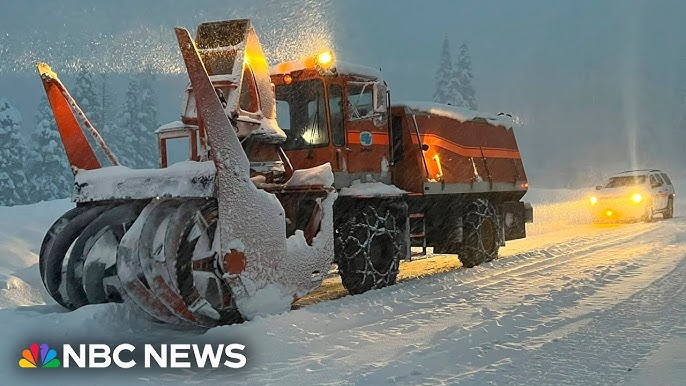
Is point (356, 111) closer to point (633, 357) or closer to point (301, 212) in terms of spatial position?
point (301, 212)

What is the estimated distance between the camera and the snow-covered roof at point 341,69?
8.29 m

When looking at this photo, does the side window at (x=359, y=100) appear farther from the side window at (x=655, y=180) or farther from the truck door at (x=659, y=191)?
the side window at (x=655, y=180)

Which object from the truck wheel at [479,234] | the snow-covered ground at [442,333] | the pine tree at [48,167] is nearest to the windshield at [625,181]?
the truck wheel at [479,234]

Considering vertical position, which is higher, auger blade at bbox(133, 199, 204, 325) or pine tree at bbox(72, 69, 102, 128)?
pine tree at bbox(72, 69, 102, 128)

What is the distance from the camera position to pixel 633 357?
15.8 ft

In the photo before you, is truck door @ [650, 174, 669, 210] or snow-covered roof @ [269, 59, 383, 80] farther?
truck door @ [650, 174, 669, 210]

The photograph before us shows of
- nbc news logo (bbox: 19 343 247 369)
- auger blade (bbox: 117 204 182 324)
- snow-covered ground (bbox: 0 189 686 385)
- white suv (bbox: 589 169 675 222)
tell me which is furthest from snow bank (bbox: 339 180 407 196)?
white suv (bbox: 589 169 675 222)

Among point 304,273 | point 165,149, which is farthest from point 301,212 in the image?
point 165,149

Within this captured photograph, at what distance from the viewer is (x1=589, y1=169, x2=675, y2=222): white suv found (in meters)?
19.8

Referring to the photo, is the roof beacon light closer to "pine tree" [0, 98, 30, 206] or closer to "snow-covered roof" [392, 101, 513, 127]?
"snow-covered roof" [392, 101, 513, 127]

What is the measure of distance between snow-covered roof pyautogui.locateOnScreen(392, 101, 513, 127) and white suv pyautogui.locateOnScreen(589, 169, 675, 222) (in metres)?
9.09

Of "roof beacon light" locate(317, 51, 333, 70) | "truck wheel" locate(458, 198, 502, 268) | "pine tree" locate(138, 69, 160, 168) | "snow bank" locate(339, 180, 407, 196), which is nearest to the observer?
"roof beacon light" locate(317, 51, 333, 70)

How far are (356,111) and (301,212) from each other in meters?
1.79

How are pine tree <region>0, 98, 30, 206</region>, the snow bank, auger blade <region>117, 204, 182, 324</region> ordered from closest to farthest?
auger blade <region>117, 204, 182, 324</region> < the snow bank < pine tree <region>0, 98, 30, 206</region>
